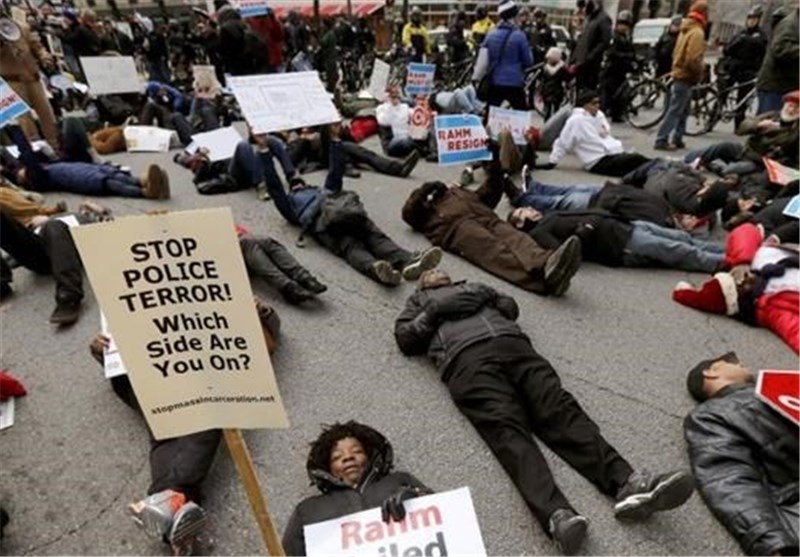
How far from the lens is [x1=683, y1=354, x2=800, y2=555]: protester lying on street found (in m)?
1.79

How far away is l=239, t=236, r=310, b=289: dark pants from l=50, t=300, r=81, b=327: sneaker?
1070 mm

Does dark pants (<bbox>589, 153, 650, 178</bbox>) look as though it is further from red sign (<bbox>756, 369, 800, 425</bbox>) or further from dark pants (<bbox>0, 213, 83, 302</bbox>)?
dark pants (<bbox>0, 213, 83, 302</bbox>)

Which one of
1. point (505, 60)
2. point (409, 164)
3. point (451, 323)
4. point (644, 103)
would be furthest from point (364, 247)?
point (644, 103)

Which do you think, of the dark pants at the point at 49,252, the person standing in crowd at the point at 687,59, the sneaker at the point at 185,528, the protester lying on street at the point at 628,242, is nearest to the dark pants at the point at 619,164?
the person standing in crowd at the point at 687,59

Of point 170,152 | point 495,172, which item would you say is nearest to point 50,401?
point 495,172

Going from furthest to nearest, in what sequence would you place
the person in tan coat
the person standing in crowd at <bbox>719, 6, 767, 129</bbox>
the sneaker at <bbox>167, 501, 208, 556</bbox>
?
the person standing in crowd at <bbox>719, 6, 767, 129</bbox>
the person in tan coat
the sneaker at <bbox>167, 501, 208, 556</bbox>

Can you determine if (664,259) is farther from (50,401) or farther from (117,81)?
(117,81)

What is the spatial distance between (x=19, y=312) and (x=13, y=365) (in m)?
0.63

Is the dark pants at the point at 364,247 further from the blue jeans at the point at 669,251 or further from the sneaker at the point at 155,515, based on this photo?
the sneaker at the point at 155,515

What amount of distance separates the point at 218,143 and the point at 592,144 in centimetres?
404

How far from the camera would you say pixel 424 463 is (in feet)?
7.38

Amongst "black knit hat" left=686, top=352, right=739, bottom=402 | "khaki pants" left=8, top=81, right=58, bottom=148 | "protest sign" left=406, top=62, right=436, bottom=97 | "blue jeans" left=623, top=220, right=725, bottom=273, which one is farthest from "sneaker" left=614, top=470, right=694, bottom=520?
"khaki pants" left=8, top=81, right=58, bottom=148

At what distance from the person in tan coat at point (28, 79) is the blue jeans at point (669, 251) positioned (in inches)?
247

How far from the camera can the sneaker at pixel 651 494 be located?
181 cm
